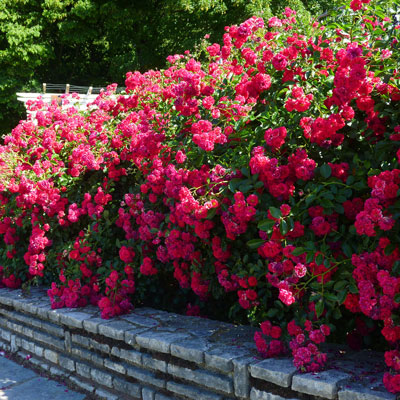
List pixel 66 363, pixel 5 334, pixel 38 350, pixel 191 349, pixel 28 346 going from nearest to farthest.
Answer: pixel 191 349 < pixel 66 363 < pixel 38 350 < pixel 28 346 < pixel 5 334

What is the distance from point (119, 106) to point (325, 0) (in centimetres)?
1873

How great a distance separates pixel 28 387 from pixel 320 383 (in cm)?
248

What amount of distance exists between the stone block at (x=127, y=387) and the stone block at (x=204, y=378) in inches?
13.8

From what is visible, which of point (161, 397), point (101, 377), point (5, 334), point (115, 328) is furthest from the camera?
point (5, 334)

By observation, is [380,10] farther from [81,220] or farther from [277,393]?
[81,220]

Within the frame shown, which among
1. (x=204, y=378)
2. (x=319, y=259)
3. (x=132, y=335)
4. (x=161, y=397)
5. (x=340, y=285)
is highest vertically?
(x=319, y=259)

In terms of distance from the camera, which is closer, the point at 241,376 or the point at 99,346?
the point at 241,376

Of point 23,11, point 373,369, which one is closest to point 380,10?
point 373,369

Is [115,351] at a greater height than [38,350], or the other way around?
[115,351]

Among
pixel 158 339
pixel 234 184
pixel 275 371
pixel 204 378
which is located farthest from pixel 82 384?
pixel 234 184

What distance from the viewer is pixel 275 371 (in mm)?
2502

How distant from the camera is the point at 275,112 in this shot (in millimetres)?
2924

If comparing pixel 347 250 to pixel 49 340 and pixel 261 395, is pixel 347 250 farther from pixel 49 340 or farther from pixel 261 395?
pixel 49 340

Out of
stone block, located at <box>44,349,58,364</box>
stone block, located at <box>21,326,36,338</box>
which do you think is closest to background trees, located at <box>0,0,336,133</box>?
stone block, located at <box>21,326,36,338</box>
